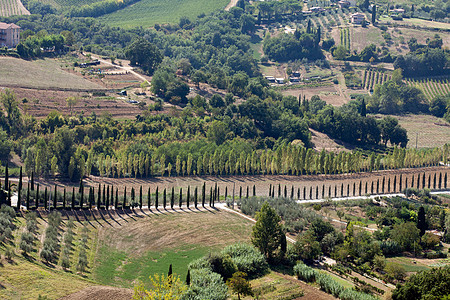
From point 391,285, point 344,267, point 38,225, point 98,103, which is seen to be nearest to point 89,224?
point 38,225

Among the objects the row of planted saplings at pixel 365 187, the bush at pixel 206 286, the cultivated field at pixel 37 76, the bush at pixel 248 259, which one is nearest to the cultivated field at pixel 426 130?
the row of planted saplings at pixel 365 187

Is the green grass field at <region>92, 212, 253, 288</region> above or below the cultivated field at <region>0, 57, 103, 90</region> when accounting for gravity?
below

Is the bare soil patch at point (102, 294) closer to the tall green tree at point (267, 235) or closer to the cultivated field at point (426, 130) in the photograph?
the tall green tree at point (267, 235)

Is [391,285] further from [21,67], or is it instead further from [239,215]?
[21,67]

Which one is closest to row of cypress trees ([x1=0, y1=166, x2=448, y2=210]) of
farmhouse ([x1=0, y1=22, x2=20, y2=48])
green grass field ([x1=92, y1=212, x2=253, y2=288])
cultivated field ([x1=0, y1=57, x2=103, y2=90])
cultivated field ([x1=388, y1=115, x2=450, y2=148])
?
green grass field ([x1=92, y1=212, x2=253, y2=288])

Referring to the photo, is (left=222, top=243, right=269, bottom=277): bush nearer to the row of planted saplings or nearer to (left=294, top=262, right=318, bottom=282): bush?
(left=294, top=262, right=318, bottom=282): bush

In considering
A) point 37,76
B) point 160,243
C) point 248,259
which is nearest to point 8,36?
point 37,76
